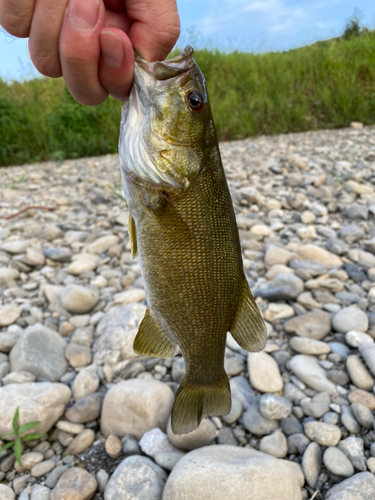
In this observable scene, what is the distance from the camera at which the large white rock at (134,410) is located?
7.72 ft

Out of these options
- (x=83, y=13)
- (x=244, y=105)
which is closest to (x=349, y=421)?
(x=83, y=13)

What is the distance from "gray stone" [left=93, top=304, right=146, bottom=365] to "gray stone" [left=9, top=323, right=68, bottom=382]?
0.27m

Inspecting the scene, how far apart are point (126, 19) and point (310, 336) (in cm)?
240

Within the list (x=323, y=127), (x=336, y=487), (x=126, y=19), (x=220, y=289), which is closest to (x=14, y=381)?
(x=220, y=289)

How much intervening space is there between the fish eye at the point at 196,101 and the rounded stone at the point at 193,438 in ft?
5.62

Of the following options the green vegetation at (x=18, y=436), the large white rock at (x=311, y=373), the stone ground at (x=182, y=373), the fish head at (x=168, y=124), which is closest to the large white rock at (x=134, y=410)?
the stone ground at (x=182, y=373)

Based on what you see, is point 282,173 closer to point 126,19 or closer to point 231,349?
point 231,349

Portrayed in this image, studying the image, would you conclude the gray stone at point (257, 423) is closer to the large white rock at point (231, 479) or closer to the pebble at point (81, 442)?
the large white rock at point (231, 479)

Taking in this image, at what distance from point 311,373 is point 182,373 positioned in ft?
2.83

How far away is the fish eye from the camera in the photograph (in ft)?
5.05

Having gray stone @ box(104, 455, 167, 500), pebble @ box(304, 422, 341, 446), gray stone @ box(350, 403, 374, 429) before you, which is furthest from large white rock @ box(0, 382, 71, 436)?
gray stone @ box(350, 403, 374, 429)

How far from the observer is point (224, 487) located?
5.92ft

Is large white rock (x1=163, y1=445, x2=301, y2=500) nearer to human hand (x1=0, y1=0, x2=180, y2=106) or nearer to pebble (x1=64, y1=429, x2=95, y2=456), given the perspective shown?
pebble (x1=64, y1=429, x2=95, y2=456)

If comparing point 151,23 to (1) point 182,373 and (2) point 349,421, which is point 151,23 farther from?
(2) point 349,421
